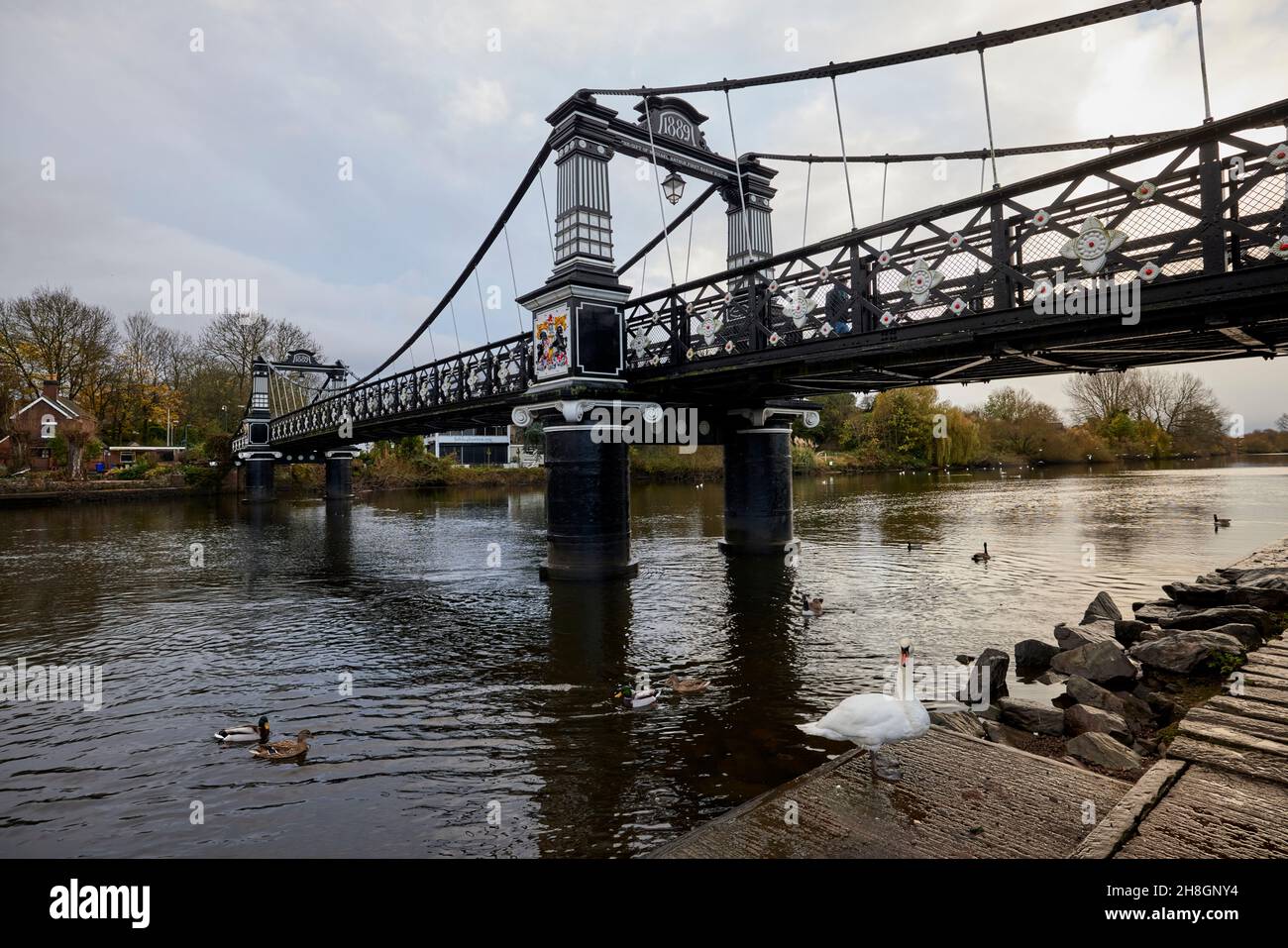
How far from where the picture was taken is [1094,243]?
687 cm

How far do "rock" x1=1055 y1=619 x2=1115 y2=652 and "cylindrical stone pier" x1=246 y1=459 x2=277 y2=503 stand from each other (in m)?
44.5

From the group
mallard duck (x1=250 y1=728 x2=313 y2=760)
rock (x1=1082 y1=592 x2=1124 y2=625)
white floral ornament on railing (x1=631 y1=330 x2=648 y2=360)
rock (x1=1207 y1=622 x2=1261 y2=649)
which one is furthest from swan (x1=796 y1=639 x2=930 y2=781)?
white floral ornament on railing (x1=631 y1=330 x2=648 y2=360)

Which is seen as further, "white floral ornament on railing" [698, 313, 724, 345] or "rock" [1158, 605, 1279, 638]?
"white floral ornament on railing" [698, 313, 724, 345]

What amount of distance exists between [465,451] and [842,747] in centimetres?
7299

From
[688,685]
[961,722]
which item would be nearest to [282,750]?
[688,685]

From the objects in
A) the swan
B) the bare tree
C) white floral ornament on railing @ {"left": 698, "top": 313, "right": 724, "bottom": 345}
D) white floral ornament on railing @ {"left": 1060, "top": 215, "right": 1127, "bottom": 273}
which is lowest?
the swan

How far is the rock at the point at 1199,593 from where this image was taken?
1018 centimetres

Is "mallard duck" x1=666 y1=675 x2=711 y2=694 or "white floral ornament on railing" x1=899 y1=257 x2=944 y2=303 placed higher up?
"white floral ornament on railing" x1=899 y1=257 x2=944 y2=303

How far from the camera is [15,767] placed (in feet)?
20.0

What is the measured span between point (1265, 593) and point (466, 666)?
11617mm

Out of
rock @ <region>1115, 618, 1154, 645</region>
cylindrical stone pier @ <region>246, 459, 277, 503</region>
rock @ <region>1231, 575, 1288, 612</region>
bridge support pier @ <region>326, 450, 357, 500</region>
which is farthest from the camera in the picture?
bridge support pier @ <region>326, 450, 357, 500</region>

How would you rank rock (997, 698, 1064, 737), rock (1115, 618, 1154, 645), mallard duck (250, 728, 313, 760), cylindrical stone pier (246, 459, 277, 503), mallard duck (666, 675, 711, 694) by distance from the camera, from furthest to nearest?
1. cylindrical stone pier (246, 459, 277, 503)
2. rock (1115, 618, 1154, 645)
3. mallard duck (666, 675, 711, 694)
4. mallard duck (250, 728, 313, 760)
5. rock (997, 698, 1064, 737)

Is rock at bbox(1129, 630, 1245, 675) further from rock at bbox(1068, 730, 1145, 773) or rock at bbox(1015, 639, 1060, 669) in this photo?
rock at bbox(1068, 730, 1145, 773)

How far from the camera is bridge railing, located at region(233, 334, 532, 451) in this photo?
17.8 m
